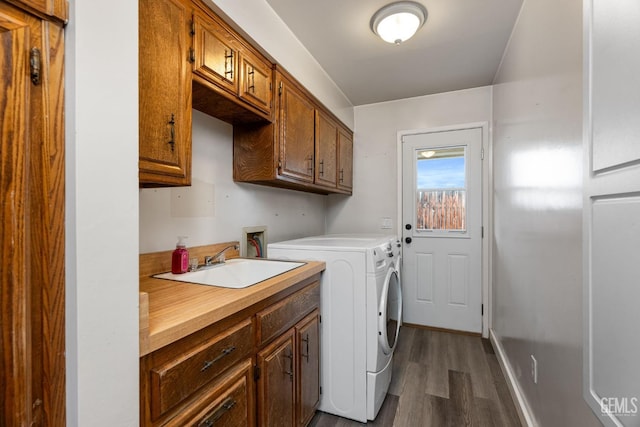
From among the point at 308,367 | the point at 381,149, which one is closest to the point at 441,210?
the point at 381,149

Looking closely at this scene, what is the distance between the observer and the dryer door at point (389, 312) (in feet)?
5.38

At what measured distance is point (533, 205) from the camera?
4.75ft

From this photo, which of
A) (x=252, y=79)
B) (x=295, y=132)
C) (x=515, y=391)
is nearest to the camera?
(x=252, y=79)

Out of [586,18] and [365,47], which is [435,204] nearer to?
[365,47]

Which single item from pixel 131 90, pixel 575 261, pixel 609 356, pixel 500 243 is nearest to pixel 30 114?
pixel 131 90

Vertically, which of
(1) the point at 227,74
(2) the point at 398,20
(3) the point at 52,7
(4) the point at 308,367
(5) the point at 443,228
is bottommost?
(4) the point at 308,367

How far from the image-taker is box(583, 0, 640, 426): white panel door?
58 centimetres

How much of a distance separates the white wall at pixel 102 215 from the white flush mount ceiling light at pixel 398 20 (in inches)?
55.8

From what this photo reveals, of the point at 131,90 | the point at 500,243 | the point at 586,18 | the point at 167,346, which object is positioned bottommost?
the point at 167,346

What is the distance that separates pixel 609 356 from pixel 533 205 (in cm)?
97

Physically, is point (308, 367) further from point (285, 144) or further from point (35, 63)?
point (35, 63)

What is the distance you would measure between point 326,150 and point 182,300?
1.78 m

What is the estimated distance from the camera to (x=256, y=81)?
1.55 m

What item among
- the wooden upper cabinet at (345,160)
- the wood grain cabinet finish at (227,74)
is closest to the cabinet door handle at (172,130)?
the wood grain cabinet finish at (227,74)
